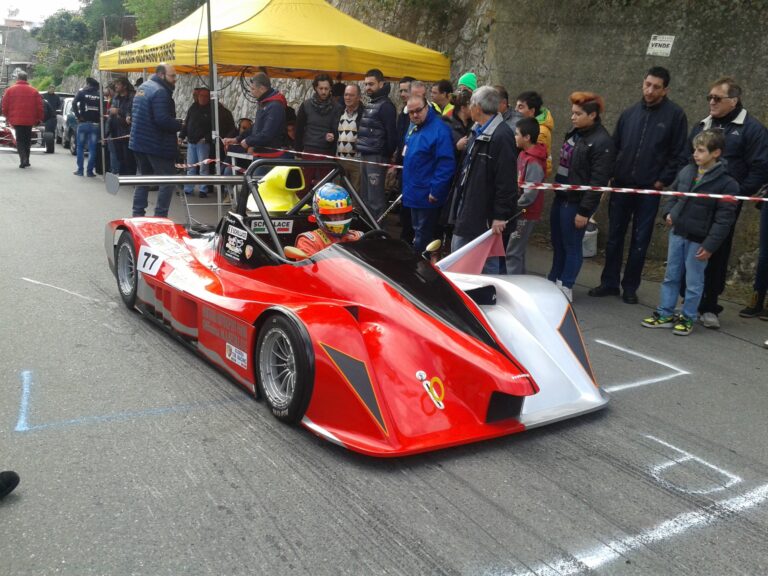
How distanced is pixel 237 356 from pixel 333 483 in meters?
1.19

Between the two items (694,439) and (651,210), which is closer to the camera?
(694,439)

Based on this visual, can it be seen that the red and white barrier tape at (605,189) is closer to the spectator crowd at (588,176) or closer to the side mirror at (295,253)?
the spectator crowd at (588,176)

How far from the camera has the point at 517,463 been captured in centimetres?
335

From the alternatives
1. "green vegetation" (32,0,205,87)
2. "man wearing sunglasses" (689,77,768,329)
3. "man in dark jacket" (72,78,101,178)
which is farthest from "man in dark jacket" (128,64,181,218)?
"green vegetation" (32,0,205,87)

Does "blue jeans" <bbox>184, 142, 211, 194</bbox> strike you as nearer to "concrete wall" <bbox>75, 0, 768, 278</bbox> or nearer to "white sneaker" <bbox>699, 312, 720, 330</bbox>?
"concrete wall" <bbox>75, 0, 768, 278</bbox>

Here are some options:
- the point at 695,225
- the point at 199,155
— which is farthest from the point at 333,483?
the point at 199,155

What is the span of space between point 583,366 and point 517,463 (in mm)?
919

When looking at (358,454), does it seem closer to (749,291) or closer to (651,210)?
(651,210)

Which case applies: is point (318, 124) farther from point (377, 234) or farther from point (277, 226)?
point (377, 234)

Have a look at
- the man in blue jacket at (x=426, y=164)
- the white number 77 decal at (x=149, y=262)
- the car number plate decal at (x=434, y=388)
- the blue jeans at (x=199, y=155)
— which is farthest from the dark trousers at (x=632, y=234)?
the blue jeans at (x=199, y=155)

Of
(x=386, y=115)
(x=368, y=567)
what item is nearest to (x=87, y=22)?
(x=386, y=115)

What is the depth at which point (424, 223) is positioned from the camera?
7.04 metres

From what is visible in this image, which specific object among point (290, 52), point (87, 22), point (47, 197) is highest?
point (87, 22)

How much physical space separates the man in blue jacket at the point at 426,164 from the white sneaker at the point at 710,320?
2.55 metres
